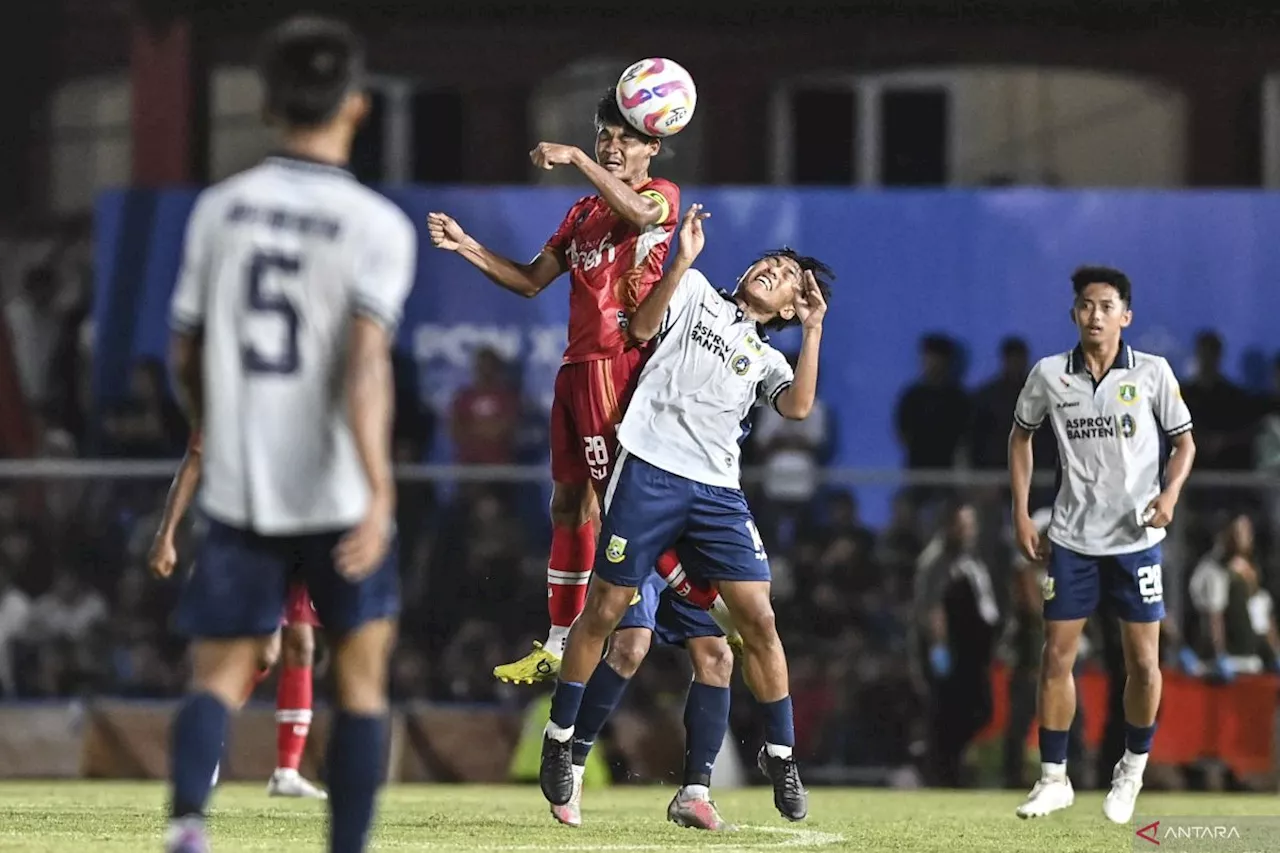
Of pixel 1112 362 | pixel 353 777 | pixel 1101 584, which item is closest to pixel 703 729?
pixel 1101 584

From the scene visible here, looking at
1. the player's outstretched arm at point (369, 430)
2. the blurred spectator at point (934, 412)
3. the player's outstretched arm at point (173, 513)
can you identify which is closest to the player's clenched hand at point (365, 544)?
the player's outstretched arm at point (369, 430)

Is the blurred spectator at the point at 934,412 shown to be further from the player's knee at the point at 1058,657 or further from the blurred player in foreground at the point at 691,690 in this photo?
the blurred player in foreground at the point at 691,690

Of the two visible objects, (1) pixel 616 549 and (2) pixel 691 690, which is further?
(2) pixel 691 690

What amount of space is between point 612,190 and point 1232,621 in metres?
7.14

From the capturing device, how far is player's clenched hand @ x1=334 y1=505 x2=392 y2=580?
16.4 feet

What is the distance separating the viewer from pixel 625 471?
798cm

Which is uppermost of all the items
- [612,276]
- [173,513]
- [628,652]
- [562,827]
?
[612,276]

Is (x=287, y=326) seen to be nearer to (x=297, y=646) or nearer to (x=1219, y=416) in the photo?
(x=297, y=646)

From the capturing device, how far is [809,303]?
8.21 m

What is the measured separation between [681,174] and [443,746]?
6.13 metres

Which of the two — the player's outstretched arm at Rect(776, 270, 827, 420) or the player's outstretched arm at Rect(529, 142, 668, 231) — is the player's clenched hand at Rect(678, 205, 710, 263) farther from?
the player's outstretched arm at Rect(776, 270, 827, 420)

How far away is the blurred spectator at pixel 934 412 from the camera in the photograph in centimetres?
1585

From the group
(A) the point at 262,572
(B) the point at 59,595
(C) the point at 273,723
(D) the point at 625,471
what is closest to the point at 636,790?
(C) the point at 273,723

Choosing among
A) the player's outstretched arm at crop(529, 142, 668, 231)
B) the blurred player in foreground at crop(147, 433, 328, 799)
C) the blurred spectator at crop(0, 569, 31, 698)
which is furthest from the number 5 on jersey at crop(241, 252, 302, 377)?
the blurred spectator at crop(0, 569, 31, 698)
